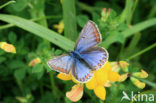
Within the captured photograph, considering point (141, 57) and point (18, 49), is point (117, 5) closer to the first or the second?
point (141, 57)

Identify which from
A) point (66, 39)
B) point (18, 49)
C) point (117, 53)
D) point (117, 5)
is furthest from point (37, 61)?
point (117, 5)

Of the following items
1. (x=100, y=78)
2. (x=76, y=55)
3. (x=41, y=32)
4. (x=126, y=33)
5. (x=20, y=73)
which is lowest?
(x=100, y=78)

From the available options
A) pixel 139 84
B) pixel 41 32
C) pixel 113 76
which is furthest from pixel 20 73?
pixel 139 84

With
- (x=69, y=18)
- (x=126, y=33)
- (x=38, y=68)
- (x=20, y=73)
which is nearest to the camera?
(x=38, y=68)

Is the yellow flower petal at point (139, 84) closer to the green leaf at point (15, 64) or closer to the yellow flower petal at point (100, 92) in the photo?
the yellow flower petal at point (100, 92)

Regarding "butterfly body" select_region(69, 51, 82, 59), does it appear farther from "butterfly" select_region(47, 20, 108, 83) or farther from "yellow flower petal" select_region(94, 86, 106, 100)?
"yellow flower petal" select_region(94, 86, 106, 100)

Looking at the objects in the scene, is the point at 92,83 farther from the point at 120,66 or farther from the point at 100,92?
the point at 120,66
